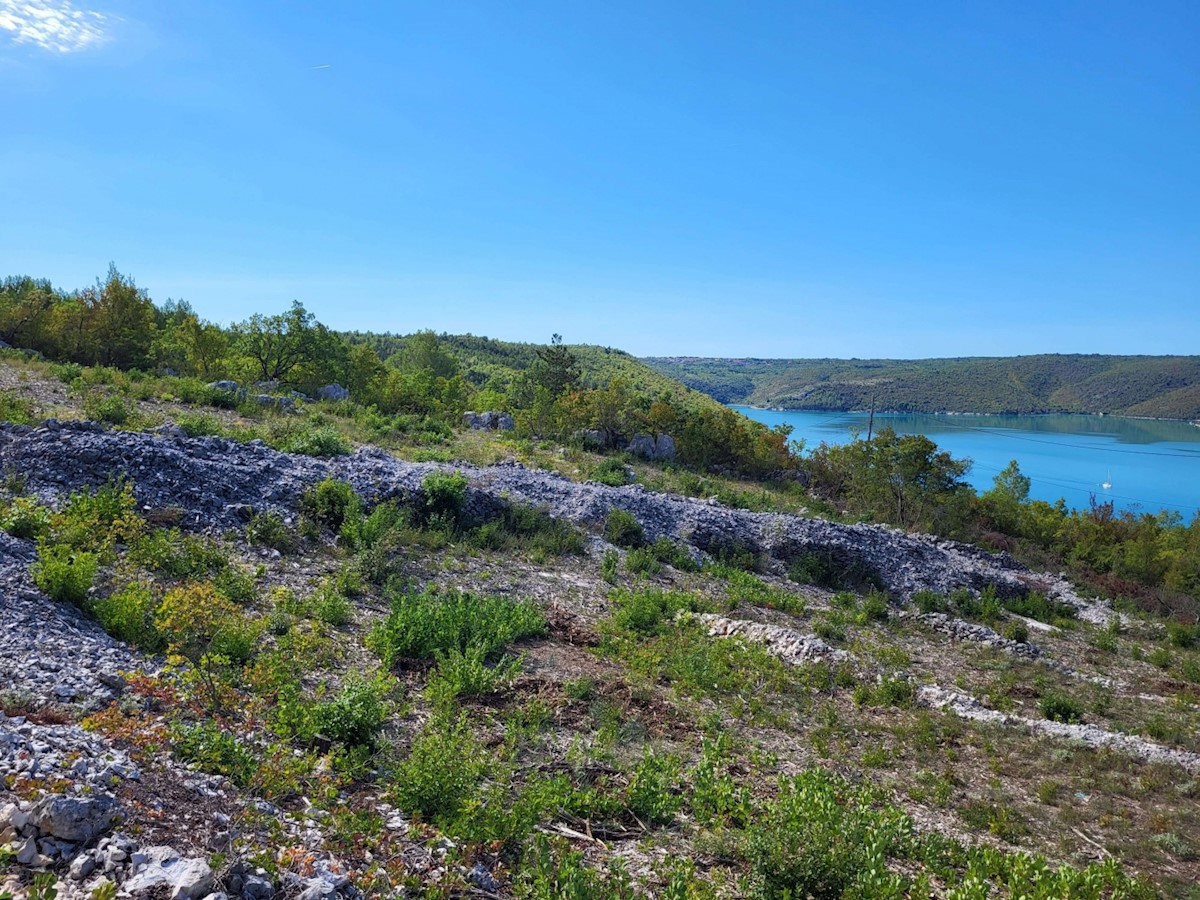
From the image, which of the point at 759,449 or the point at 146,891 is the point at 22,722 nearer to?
the point at 146,891

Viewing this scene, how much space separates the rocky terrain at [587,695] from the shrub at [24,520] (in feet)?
2.80

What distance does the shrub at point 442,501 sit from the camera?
11.6 meters

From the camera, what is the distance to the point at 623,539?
13.7 meters

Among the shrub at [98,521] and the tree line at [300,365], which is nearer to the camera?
the shrub at [98,521]

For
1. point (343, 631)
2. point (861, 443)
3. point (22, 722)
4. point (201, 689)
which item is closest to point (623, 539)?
point (343, 631)

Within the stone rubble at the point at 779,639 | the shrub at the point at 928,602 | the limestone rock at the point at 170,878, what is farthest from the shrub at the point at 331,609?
the shrub at the point at 928,602

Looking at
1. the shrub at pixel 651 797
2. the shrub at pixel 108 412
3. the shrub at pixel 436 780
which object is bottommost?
the shrub at pixel 651 797

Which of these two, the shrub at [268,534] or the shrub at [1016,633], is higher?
the shrub at [268,534]

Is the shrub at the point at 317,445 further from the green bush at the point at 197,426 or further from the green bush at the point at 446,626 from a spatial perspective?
the green bush at the point at 446,626

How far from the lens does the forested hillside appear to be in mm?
107062

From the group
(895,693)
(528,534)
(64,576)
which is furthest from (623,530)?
(64,576)

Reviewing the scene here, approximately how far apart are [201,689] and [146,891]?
2320mm

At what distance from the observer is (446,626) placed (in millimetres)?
7238

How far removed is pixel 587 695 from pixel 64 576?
16.5 ft
